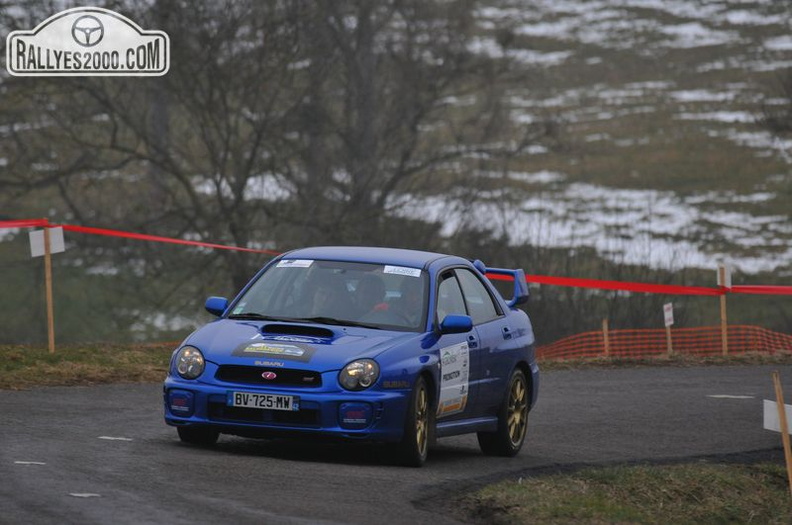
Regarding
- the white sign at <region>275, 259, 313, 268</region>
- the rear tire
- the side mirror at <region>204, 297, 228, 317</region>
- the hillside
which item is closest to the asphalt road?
the rear tire

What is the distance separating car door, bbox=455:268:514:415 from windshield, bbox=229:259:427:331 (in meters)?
0.75

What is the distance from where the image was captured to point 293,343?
38.1 feet

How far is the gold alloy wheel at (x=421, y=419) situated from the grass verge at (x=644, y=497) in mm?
854

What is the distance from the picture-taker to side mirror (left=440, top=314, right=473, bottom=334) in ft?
39.9

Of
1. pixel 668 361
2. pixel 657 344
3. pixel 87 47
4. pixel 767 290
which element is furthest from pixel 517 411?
pixel 87 47

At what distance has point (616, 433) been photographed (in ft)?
49.8

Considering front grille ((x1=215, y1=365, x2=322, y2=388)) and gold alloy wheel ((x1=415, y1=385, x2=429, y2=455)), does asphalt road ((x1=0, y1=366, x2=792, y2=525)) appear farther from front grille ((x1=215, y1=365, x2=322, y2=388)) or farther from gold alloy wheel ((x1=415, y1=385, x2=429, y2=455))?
front grille ((x1=215, y1=365, x2=322, y2=388))

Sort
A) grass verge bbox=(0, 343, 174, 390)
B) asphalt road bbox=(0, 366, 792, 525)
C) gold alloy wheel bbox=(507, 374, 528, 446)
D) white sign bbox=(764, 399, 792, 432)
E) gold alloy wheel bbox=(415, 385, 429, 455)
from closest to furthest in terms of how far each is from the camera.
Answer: asphalt road bbox=(0, 366, 792, 525) < white sign bbox=(764, 399, 792, 432) < gold alloy wheel bbox=(415, 385, 429, 455) < gold alloy wheel bbox=(507, 374, 528, 446) < grass verge bbox=(0, 343, 174, 390)

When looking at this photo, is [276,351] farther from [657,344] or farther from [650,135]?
[650,135]

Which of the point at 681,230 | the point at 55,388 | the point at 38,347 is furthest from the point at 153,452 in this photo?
the point at 681,230

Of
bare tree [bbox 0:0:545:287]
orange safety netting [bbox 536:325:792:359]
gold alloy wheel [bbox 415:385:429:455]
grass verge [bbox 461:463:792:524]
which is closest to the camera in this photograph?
grass verge [bbox 461:463:792:524]

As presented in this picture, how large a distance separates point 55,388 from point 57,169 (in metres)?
19.7

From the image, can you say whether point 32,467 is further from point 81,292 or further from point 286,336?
Answer: point 81,292

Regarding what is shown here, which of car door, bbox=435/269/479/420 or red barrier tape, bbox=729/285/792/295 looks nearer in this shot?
car door, bbox=435/269/479/420
